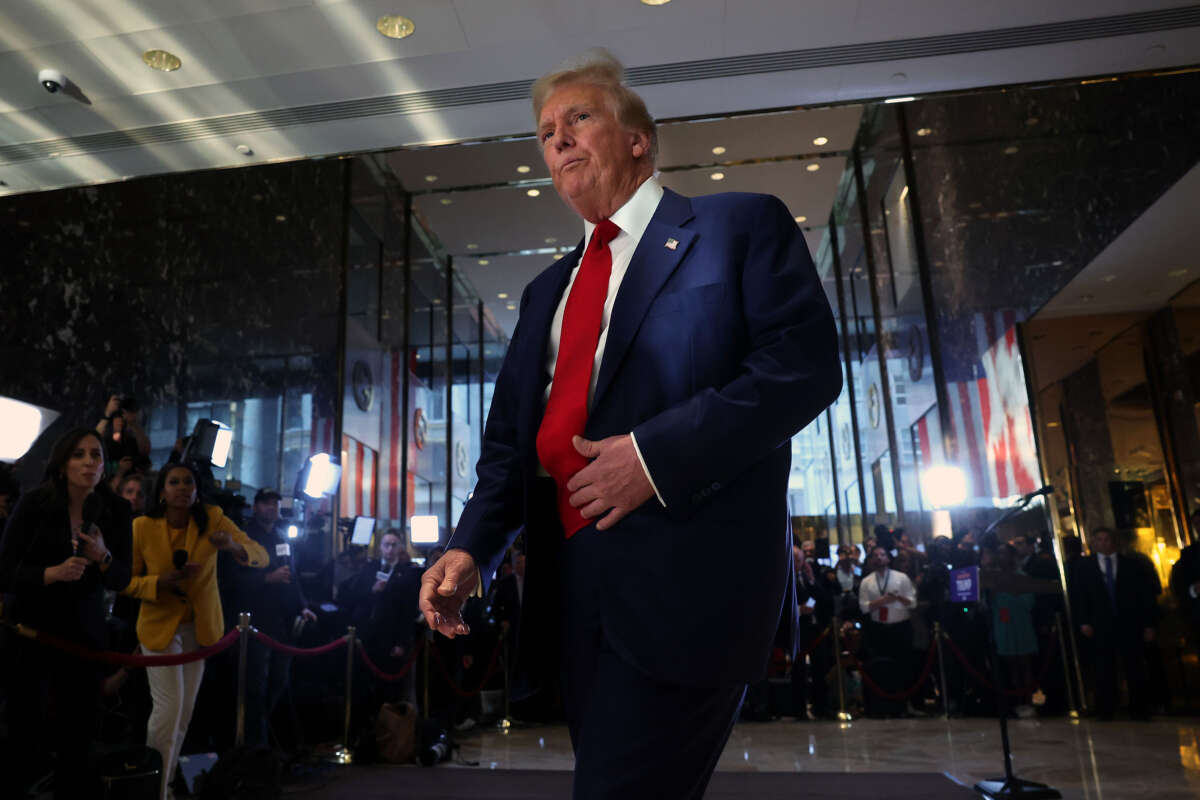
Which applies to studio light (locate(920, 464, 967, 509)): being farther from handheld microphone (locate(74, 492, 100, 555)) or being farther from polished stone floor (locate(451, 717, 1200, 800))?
handheld microphone (locate(74, 492, 100, 555))

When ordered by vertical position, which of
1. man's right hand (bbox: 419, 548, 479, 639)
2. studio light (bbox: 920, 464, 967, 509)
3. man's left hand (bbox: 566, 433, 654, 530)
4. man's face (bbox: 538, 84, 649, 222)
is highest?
studio light (bbox: 920, 464, 967, 509)

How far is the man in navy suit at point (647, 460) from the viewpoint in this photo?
0.96 meters

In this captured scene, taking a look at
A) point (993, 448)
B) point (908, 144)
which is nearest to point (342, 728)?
point (993, 448)

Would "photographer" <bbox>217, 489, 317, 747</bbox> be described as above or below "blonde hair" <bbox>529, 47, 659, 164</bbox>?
below

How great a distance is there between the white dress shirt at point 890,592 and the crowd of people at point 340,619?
0.5 inches

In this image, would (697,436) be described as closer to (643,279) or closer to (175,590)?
(643,279)

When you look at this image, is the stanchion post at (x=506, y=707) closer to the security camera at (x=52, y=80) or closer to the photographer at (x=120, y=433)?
the photographer at (x=120, y=433)

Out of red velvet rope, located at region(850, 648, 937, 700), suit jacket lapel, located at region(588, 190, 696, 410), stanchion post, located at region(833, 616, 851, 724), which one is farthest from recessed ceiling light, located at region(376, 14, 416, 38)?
red velvet rope, located at region(850, 648, 937, 700)

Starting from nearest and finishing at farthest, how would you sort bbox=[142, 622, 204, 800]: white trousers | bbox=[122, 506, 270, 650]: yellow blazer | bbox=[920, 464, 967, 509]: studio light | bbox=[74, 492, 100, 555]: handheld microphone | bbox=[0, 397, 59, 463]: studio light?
1. bbox=[74, 492, 100, 555]: handheld microphone
2. bbox=[142, 622, 204, 800]: white trousers
3. bbox=[122, 506, 270, 650]: yellow blazer
4. bbox=[0, 397, 59, 463]: studio light
5. bbox=[920, 464, 967, 509]: studio light

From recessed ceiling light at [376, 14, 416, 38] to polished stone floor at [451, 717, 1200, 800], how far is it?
4.41m

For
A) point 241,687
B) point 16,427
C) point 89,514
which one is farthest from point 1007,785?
point 16,427

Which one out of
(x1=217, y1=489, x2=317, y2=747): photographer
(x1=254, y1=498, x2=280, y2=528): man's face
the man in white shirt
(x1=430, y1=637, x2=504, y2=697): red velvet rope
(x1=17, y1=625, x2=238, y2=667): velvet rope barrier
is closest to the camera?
(x1=17, y1=625, x2=238, y2=667): velvet rope barrier

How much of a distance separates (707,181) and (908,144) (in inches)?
107

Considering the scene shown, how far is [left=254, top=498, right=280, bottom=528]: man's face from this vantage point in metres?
5.46
